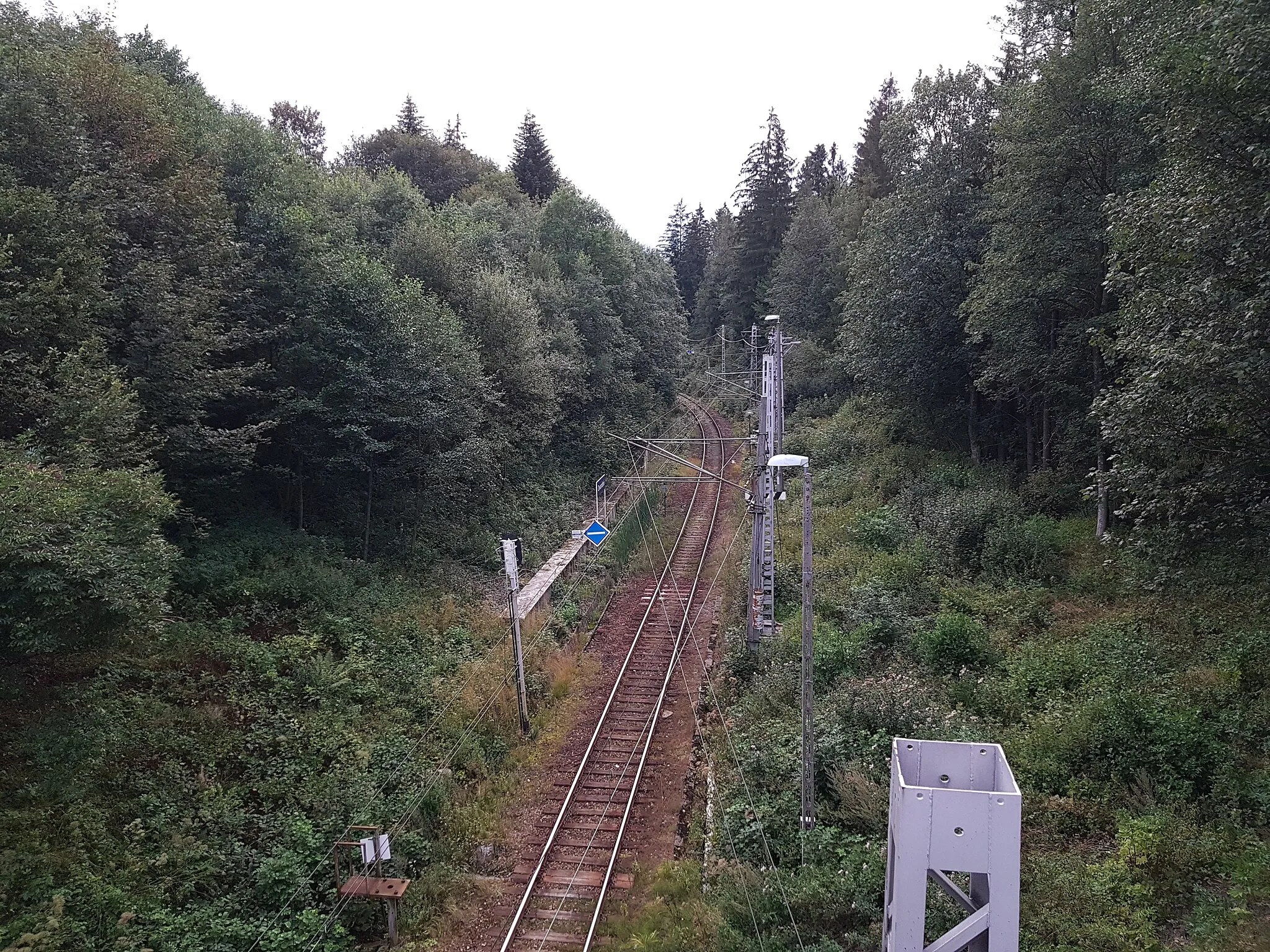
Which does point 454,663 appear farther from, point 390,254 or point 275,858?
point 390,254

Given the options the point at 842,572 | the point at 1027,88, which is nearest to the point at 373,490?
the point at 842,572

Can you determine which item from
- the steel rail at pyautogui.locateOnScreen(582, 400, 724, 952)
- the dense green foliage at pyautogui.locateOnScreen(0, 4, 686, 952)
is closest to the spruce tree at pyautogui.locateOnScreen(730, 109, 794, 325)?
the steel rail at pyautogui.locateOnScreen(582, 400, 724, 952)

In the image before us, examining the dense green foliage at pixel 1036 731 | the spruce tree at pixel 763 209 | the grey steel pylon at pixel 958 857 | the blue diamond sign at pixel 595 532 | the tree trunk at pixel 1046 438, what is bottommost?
the dense green foliage at pixel 1036 731

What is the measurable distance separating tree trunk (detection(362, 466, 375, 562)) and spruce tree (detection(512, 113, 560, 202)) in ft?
134

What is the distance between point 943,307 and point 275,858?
22.9 m

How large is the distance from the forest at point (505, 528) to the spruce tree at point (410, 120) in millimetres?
32858

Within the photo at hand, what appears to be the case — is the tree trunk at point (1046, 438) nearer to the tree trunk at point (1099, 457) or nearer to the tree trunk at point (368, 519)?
the tree trunk at point (1099, 457)

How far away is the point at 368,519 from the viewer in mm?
20000

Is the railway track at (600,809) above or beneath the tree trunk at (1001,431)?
beneath

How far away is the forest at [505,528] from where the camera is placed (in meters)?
9.73

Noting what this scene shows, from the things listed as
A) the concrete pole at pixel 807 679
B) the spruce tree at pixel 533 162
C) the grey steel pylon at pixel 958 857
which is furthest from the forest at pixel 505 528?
the spruce tree at pixel 533 162

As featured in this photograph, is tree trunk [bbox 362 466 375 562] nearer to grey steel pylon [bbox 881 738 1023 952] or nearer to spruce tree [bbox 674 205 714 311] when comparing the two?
grey steel pylon [bbox 881 738 1023 952]

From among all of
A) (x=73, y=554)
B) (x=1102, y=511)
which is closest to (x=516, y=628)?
(x=73, y=554)

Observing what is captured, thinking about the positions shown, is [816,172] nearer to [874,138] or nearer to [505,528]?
[874,138]
